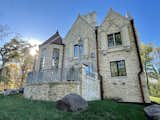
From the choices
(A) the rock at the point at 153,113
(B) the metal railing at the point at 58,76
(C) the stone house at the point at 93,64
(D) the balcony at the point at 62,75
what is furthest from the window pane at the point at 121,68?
(A) the rock at the point at 153,113

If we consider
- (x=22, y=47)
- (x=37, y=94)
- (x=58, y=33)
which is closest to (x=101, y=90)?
(x=37, y=94)

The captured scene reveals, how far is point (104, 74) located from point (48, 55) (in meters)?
7.50

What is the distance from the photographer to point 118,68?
13289 mm

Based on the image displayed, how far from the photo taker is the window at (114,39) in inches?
561

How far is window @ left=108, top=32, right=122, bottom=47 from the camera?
46.7 feet

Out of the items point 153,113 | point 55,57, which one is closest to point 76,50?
point 55,57

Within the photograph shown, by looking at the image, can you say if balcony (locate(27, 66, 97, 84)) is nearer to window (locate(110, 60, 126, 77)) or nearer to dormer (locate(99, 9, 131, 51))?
window (locate(110, 60, 126, 77))

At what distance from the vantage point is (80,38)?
16.4m

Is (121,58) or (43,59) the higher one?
(43,59)

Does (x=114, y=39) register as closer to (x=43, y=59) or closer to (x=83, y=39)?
(x=83, y=39)

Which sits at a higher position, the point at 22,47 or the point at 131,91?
the point at 22,47

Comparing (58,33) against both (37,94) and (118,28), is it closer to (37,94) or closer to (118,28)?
(118,28)

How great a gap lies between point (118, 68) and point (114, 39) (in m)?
3.57

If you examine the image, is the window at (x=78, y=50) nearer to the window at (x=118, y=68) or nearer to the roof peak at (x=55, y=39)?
the roof peak at (x=55, y=39)
